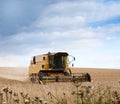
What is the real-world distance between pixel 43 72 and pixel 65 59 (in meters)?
3.23

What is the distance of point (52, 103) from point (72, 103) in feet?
1.39

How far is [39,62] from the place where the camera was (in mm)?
39188

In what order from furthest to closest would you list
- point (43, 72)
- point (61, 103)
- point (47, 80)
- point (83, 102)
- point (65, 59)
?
point (65, 59)
point (43, 72)
point (47, 80)
point (61, 103)
point (83, 102)

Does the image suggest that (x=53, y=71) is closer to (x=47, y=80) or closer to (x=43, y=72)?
(x=43, y=72)

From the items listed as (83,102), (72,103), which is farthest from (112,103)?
(72,103)

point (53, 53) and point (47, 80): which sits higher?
point (53, 53)

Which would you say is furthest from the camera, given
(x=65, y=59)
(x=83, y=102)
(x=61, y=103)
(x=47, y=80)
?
(x=65, y=59)

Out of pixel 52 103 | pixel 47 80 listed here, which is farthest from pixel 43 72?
pixel 52 103

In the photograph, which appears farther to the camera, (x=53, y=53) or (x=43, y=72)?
(x=53, y=53)

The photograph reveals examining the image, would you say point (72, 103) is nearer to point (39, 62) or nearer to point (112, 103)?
point (112, 103)

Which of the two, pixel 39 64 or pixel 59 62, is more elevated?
pixel 59 62

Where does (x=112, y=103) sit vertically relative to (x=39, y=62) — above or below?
below

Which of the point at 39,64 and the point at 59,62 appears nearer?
the point at 59,62

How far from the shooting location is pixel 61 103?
805 centimetres
